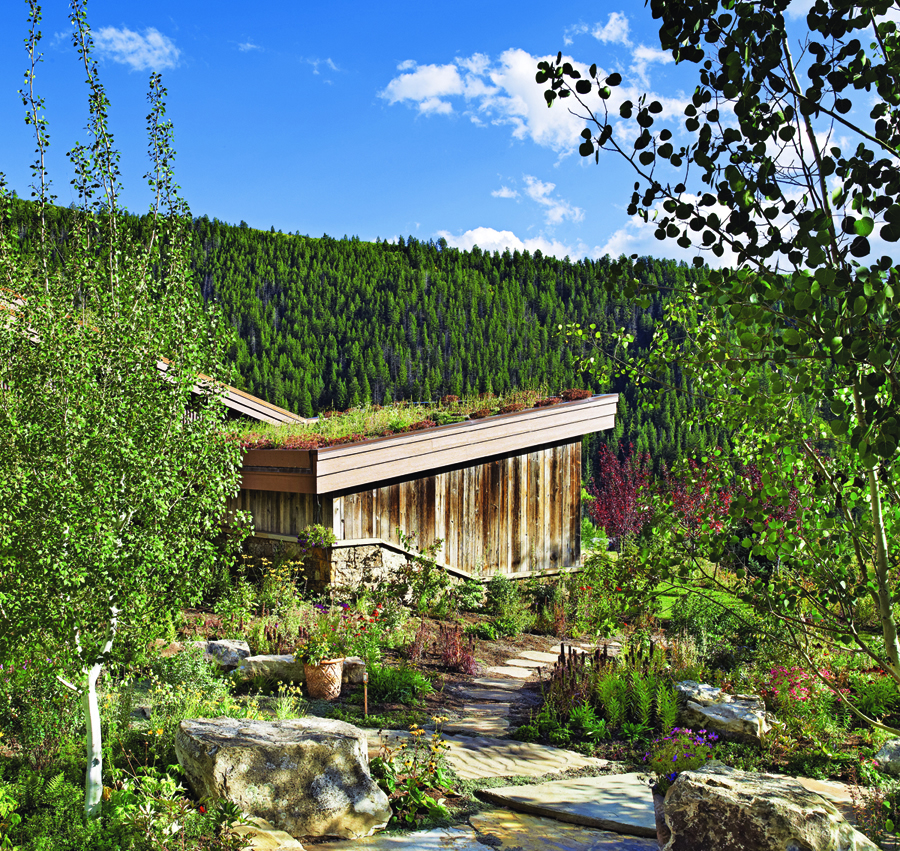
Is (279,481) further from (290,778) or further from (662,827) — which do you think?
(662,827)

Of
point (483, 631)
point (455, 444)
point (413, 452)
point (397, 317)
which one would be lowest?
point (483, 631)

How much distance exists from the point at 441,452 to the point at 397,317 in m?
18.5

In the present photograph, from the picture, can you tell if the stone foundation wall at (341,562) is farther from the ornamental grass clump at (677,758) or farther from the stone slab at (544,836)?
the ornamental grass clump at (677,758)

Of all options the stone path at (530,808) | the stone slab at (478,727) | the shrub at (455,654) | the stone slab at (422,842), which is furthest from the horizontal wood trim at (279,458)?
the stone slab at (422,842)

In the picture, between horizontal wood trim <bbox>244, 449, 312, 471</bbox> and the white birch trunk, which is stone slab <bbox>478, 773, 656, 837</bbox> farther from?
horizontal wood trim <bbox>244, 449, 312, 471</bbox>

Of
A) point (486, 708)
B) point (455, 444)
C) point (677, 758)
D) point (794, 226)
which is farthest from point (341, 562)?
point (794, 226)

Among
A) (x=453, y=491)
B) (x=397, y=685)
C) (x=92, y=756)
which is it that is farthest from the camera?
(x=453, y=491)

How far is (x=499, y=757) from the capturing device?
6.12 m

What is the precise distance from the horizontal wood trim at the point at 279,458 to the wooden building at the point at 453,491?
0.06 ft

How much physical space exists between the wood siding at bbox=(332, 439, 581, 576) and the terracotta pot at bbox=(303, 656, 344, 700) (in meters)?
3.20

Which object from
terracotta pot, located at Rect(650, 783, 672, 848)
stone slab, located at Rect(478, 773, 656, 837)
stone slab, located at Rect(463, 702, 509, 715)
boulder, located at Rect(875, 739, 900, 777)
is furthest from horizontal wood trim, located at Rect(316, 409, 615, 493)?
boulder, located at Rect(875, 739, 900, 777)

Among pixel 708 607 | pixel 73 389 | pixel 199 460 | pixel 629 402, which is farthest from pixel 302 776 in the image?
pixel 629 402

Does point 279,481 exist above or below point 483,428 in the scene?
below

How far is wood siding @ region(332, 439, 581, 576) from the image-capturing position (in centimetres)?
1109
